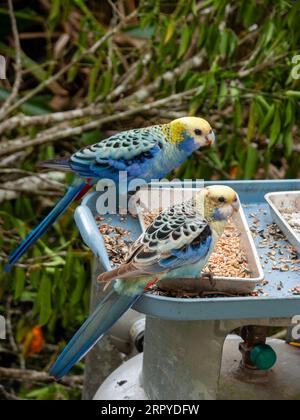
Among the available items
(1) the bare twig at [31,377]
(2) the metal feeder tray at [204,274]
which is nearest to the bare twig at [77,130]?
(1) the bare twig at [31,377]

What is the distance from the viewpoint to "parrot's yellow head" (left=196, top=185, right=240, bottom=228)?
5.41 feet

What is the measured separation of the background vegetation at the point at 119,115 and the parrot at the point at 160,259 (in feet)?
3.05

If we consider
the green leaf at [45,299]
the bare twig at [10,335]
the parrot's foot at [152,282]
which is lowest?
the bare twig at [10,335]

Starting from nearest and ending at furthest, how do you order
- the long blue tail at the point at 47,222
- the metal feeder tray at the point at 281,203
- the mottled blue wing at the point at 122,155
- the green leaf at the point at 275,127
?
1. the metal feeder tray at the point at 281,203
2. the mottled blue wing at the point at 122,155
3. the long blue tail at the point at 47,222
4. the green leaf at the point at 275,127

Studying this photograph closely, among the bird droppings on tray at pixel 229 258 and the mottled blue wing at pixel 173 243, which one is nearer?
the mottled blue wing at pixel 173 243

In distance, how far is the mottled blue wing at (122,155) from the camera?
2033 millimetres

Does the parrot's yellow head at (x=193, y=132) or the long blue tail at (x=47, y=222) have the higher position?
the parrot's yellow head at (x=193, y=132)

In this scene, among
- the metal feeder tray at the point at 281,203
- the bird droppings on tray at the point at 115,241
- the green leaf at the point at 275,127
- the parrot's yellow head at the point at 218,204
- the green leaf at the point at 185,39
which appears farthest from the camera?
the green leaf at the point at 185,39

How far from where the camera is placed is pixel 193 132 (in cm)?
198

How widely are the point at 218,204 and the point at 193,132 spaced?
0.37 meters

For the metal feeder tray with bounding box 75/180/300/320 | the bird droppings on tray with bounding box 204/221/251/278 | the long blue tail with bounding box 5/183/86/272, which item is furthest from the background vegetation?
the bird droppings on tray with bounding box 204/221/251/278

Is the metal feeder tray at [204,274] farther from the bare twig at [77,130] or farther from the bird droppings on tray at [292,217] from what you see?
the bare twig at [77,130]

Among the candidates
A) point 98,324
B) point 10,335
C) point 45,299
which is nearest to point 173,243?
point 98,324
